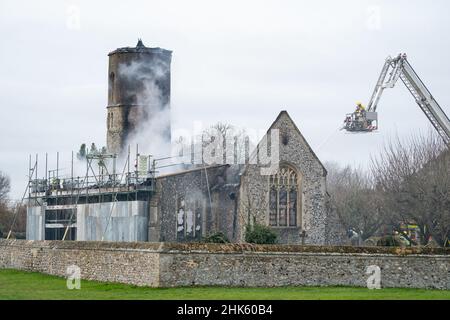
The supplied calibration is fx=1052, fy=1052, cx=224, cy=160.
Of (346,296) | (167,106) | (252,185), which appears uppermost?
(167,106)

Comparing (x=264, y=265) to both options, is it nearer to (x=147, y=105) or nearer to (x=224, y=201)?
(x=224, y=201)

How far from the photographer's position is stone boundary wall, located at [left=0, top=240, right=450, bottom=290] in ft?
130

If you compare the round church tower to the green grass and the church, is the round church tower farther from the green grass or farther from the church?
the green grass

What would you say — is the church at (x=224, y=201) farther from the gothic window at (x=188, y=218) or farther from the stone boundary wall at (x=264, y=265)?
the stone boundary wall at (x=264, y=265)

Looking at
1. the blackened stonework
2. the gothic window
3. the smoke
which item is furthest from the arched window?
the smoke

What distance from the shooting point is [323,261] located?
41312mm

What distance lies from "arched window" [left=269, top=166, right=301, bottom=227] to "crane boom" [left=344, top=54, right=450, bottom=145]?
11933 millimetres

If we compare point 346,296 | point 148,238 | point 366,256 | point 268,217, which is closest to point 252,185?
point 268,217

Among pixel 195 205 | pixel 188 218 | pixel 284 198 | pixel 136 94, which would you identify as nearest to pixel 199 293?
pixel 188 218

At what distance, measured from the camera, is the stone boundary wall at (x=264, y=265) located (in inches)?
1555

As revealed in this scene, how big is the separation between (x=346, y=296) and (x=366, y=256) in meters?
5.96

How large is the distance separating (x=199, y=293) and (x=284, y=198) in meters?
26.9

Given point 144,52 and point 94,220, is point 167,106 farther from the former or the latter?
point 94,220

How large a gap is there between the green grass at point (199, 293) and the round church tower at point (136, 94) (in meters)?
36.0
